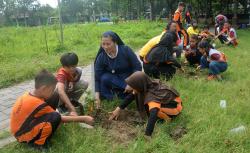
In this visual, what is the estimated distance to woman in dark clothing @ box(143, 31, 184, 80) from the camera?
5.68 metres

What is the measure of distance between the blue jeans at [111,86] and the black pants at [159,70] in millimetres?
1134

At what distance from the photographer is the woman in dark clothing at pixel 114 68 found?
15.4 ft

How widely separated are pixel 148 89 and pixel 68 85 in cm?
115

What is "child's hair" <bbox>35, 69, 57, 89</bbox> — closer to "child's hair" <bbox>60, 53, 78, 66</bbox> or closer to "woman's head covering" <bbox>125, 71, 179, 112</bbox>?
"child's hair" <bbox>60, 53, 78, 66</bbox>

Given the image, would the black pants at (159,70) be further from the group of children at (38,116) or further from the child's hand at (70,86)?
the group of children at (38,116)

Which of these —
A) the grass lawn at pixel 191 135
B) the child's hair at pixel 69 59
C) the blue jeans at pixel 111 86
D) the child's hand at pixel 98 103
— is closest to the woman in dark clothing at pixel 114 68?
the blue jeans at pixel 111 86

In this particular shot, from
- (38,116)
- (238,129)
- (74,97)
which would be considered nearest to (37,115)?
(38,116)

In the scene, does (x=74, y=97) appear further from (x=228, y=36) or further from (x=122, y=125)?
(x=228, y=36)

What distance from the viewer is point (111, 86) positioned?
15.8 feet

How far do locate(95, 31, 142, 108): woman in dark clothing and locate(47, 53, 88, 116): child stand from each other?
Result: 31 cm

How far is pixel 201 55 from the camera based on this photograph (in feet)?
23.8

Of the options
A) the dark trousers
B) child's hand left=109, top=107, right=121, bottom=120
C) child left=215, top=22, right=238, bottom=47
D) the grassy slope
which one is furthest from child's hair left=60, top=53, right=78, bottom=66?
the dark trousers

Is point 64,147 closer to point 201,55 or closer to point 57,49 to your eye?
point 201,55

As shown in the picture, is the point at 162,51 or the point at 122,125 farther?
the point at 162,51
